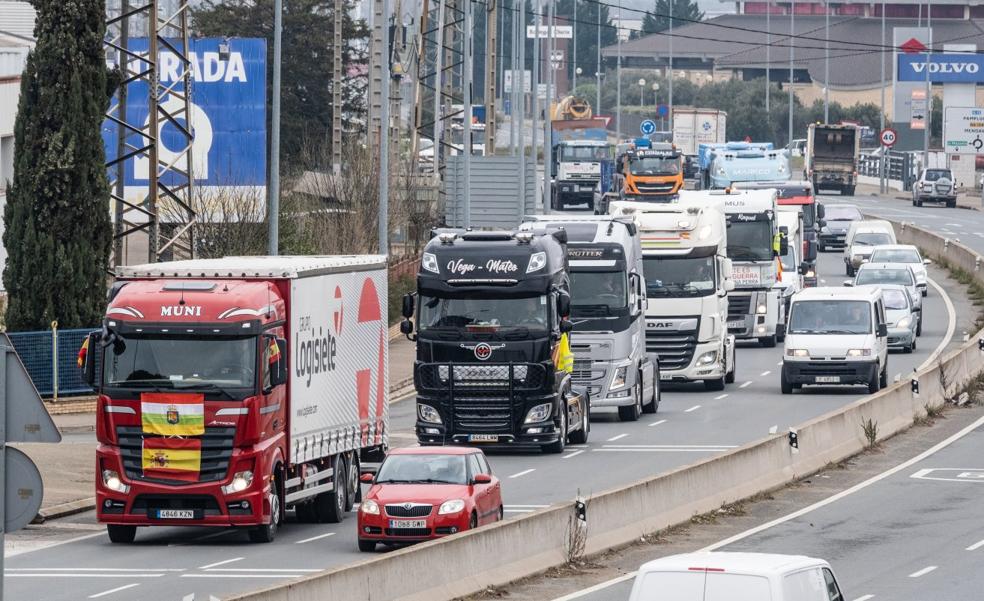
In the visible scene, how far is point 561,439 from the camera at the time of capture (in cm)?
3175

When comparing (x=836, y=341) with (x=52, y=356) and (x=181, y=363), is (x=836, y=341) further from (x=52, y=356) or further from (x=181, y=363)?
(x=181, y=363)

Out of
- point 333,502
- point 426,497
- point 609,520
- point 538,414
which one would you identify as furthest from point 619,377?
point 426,497

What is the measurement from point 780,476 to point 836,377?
36.9ft

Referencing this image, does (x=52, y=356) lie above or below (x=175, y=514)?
above

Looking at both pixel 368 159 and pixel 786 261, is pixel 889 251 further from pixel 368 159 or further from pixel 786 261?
pixel 368 159

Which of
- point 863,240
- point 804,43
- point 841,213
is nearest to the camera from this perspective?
point 863,240

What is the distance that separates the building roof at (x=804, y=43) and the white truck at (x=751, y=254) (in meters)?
105

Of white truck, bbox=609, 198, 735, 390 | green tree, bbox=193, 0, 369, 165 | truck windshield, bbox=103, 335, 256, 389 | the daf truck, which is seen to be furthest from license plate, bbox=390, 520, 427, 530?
green tree, bbox=193, 0, 369, 165

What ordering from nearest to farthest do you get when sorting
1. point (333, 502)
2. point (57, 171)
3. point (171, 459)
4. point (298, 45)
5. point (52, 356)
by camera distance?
point (171, 459) < point (333, 502) < point (57, 171) < point (52, 356) < point (298, 45)

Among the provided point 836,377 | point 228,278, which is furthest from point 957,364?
point 228,278

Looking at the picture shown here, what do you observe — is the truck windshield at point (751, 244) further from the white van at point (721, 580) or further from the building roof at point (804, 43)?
the building roof at point (804, 43)

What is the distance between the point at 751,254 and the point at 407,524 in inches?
1112

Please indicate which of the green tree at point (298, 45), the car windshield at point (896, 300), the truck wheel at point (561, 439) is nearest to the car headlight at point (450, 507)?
the truck wheel at point (561, 439)

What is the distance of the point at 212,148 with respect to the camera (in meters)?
53.9
